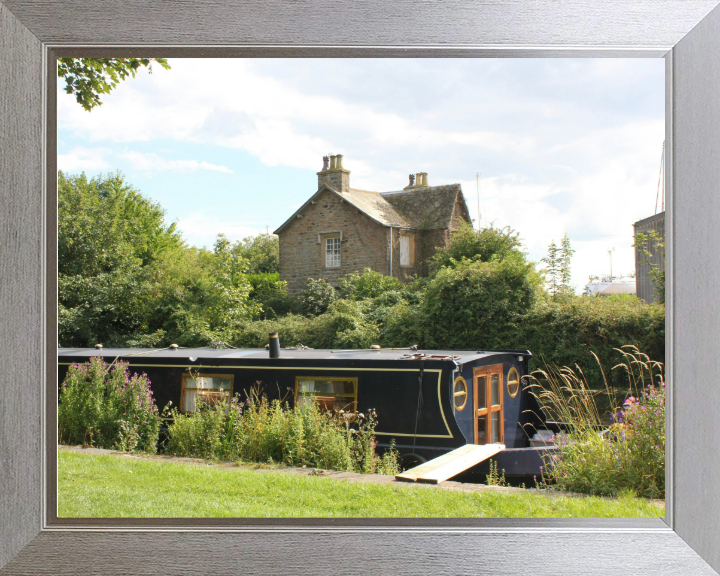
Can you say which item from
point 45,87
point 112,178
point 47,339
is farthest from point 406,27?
point 112,178

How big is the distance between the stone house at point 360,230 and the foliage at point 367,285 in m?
1.02

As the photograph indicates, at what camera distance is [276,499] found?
3.50 meters

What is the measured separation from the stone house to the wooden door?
7.52 m

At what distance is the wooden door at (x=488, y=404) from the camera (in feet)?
18.5

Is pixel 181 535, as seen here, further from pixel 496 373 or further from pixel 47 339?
pixel 496 373

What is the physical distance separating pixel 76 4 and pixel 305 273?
1217cm

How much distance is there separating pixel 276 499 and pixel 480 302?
6.17 meters

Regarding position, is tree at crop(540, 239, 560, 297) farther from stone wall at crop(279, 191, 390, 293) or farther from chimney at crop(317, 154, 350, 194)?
chimney at crop(317, 154, 350, 194)

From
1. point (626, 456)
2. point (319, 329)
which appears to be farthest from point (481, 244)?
point (626, 456)

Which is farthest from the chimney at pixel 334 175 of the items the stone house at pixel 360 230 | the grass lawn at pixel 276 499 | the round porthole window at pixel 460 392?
the grass lawn at pixel 276 499

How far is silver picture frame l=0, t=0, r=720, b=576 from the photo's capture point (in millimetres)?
1824

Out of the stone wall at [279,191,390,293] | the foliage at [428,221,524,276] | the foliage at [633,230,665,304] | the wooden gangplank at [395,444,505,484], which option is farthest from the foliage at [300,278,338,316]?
the wooden gangplank at [395,444,505,484]

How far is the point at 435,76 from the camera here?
8.20 m

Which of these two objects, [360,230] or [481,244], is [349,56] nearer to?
[481,244]
